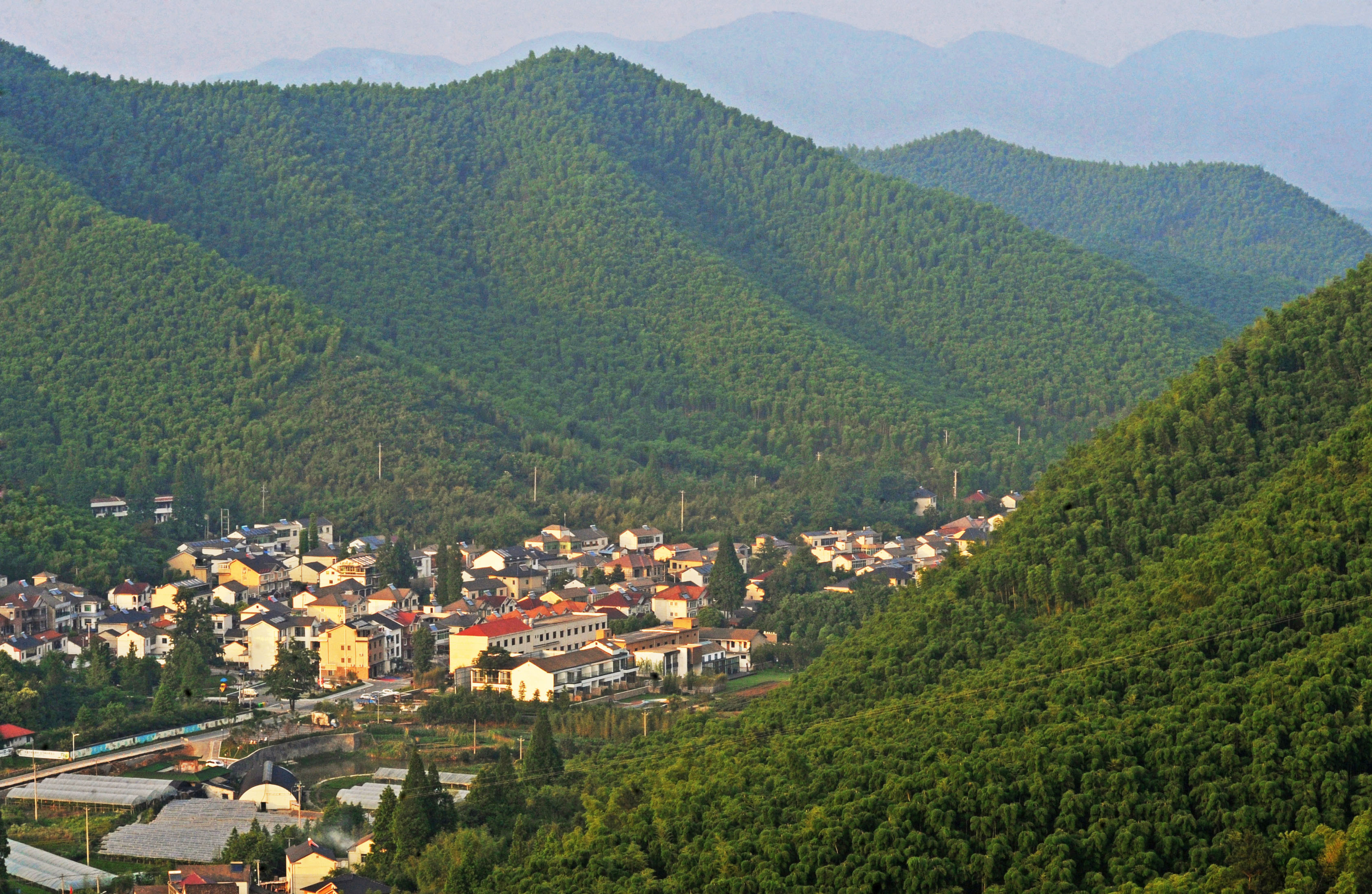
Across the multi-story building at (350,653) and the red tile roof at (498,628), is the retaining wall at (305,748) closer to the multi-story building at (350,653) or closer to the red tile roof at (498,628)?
the red tile roof at (498,628)

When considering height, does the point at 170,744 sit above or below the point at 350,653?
below

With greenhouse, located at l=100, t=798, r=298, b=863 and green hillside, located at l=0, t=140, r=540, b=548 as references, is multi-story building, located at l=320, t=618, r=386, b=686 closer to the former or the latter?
greenhouse, located at l=100, t=798, r=298, b=863

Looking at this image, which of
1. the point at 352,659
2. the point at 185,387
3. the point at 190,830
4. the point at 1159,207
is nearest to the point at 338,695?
the point at 352,659

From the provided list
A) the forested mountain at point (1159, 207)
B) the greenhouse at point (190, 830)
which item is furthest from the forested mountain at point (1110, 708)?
the forested mountain at point (1159, 207)

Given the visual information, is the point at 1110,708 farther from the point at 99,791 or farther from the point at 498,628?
the point at 498,628

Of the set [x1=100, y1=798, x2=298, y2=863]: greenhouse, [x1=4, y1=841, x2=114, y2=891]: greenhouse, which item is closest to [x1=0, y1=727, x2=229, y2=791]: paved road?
[x1=100, y1=798, x2=298, y2=863]: greenhouse
